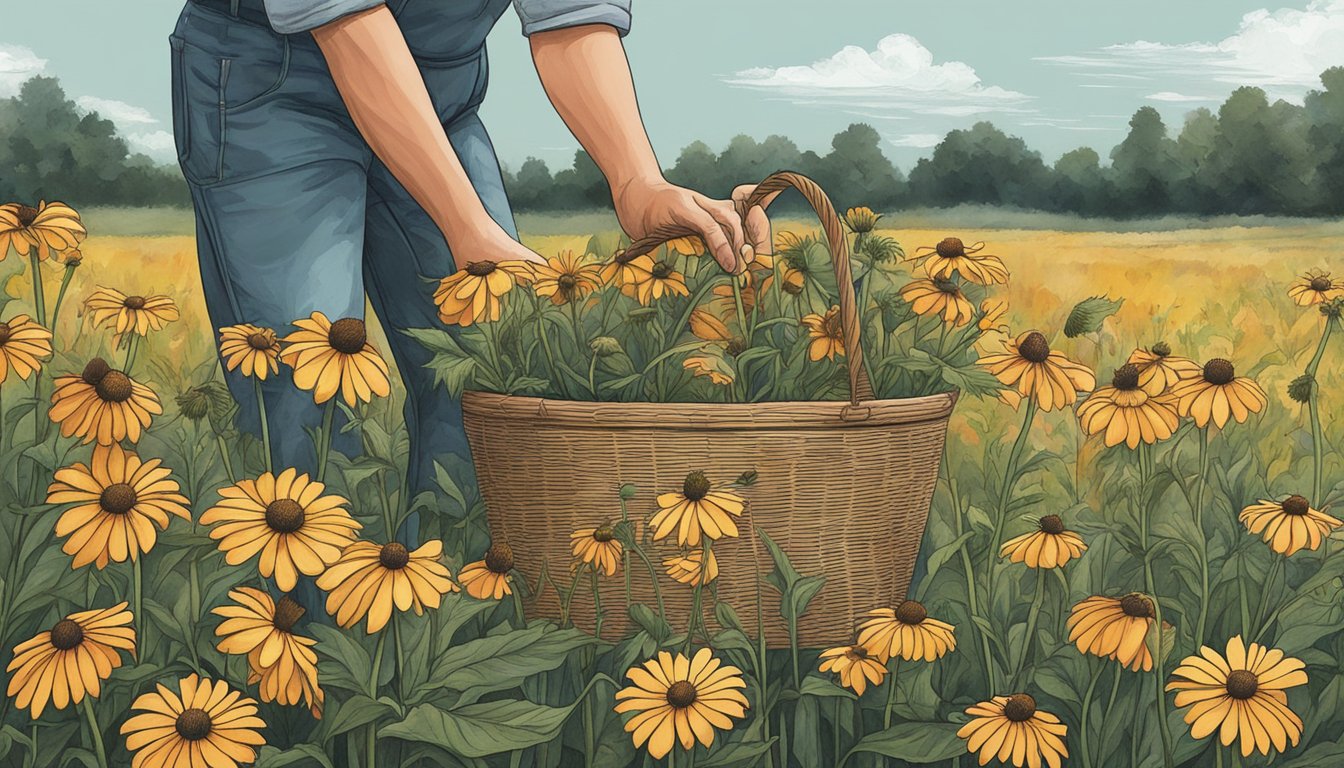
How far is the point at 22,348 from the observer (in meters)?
1.19

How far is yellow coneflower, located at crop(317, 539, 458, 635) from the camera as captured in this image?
99 cm

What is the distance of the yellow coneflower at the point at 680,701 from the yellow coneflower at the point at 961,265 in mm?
549

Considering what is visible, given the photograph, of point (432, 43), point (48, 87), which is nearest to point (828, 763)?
A: point (432, 43)

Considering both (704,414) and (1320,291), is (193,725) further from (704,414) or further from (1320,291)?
(1320,291)

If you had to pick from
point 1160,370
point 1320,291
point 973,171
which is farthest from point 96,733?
point 973,171

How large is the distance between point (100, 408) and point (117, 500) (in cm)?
12

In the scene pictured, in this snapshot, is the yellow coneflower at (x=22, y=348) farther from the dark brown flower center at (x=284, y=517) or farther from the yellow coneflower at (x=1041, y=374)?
the yellow coneflower at (x=1041, y=374)

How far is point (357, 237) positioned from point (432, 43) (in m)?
0.29

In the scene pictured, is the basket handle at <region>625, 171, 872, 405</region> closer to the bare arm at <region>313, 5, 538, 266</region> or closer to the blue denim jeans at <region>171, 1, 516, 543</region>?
the bare arm at <region>313, 5, 538, 266</region>

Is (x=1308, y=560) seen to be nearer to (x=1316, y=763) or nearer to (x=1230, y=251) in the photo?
(x=1316, y=763)

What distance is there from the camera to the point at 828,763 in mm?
1287

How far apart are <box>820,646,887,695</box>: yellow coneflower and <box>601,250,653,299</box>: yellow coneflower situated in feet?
1.52

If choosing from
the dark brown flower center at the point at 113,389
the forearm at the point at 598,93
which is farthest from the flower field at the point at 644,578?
the forearm at the point at 598,93

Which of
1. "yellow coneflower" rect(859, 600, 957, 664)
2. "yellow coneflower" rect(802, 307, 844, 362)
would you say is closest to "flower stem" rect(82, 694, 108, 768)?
"yellow coneflower" rect(859, 600, 957, 664)
